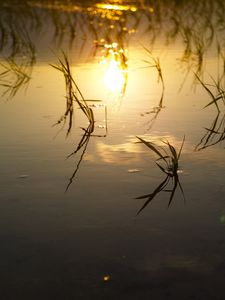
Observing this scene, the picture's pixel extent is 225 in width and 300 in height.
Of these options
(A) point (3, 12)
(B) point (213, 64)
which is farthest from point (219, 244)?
(A) point (3, 12)

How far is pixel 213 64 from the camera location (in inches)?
195

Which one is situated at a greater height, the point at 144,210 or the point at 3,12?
the point at 3,12

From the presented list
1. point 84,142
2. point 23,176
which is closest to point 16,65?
point 84,142

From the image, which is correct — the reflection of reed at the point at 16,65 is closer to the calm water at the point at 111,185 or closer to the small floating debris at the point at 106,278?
the calm water at the point at 111,185

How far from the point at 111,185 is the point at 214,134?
83cm

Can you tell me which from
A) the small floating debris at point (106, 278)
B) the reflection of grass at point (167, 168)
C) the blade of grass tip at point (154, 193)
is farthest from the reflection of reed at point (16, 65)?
the small floating debris at point (106, 278)

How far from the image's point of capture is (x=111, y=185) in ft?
7.84

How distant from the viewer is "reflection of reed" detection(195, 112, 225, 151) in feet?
9.55

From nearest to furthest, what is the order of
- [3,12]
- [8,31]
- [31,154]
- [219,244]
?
[219,244] → [31,154] → [8,31] → [3,12]

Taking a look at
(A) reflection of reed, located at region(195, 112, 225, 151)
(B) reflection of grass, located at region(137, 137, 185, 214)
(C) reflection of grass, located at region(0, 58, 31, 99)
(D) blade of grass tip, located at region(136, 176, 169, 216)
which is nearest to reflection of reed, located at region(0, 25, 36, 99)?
(C) reflection of grass, located at region(0, 58, 31, 99)

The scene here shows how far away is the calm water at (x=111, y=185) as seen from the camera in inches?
67.6

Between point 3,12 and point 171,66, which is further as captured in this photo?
point 3,12

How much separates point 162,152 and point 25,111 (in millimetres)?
1053

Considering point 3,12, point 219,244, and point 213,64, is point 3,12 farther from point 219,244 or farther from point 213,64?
point 219,244
